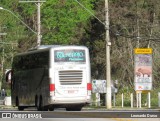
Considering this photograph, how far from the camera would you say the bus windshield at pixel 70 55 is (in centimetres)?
4038

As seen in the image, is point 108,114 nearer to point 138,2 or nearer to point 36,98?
point 36,98

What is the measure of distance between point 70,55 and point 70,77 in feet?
4.11

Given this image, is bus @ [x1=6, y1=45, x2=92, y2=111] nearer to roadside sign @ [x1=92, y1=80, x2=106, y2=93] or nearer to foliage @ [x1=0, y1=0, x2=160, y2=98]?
roadside sign @ [x1=92, y1=80, x2=106, y2=93]

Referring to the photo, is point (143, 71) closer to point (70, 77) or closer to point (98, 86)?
point (70, 77)

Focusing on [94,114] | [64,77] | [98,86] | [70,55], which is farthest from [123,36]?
[94,114]

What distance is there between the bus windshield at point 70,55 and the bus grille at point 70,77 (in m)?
0.68

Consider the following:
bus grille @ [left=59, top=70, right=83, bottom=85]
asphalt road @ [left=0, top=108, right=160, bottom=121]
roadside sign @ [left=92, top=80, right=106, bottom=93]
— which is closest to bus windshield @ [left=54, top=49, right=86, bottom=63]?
bus grille @ [left=59, top=70, right=83, bottom=85]

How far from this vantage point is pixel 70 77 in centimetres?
4059

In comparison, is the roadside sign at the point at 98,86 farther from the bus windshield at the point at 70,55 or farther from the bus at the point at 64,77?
the bus windshield at the point at 70,55

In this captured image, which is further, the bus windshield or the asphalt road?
the bus windshield

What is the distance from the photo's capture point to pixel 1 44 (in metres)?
94.9

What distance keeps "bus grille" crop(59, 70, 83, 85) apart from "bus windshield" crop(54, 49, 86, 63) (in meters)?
0.68

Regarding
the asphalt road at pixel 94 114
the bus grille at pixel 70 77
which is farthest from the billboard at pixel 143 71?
the asphalt road at pixel 94 114

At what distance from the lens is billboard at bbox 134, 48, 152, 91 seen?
159 ft
